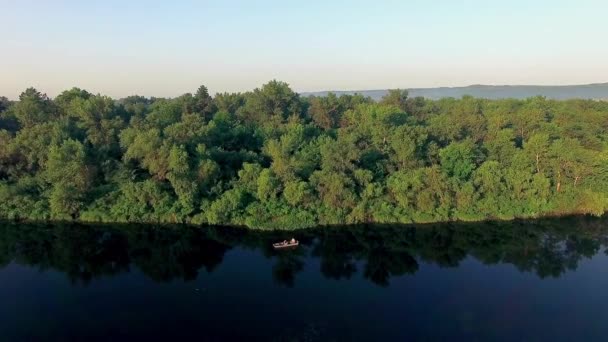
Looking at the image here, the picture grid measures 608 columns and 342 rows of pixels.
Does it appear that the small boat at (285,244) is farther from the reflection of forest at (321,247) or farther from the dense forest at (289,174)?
the dense forest at (289,174)

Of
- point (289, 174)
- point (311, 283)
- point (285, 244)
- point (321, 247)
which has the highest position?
point (289, 174)

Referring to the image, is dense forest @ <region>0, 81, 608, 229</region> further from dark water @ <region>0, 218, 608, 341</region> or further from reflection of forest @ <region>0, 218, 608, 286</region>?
dark water @ <region>0, 218, 608, 341</region>

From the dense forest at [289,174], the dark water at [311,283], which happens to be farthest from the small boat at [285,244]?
the dense forest at [289,174]

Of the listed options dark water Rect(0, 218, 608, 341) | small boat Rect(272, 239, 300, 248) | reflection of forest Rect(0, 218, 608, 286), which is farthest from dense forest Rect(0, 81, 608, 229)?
small boat Rect(272, 239, 300, 248)

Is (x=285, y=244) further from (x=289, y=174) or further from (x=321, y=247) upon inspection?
(x=289, y=174)

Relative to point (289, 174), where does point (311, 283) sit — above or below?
below

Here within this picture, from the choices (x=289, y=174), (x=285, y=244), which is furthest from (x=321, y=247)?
(x=289, y=174)

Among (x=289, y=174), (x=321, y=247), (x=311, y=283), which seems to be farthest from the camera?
(x=289, y=174)
